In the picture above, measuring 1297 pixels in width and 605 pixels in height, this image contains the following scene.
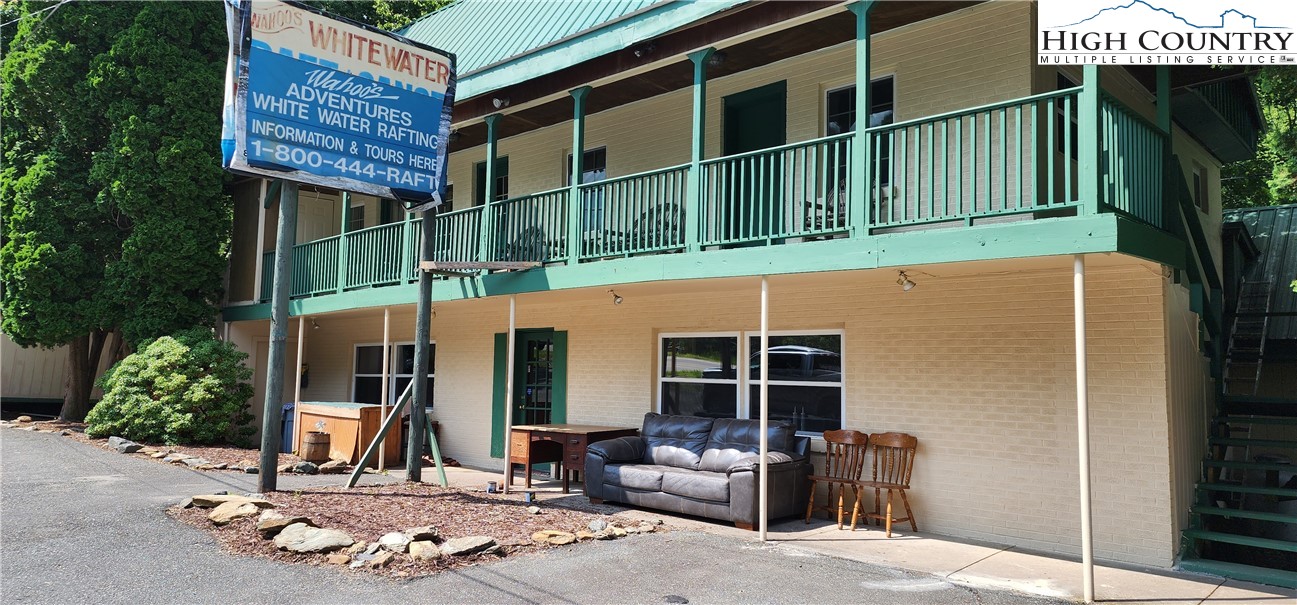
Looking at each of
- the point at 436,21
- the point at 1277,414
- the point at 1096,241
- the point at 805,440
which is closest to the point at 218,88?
the point at 436,21

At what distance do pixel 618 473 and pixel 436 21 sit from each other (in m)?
10.3

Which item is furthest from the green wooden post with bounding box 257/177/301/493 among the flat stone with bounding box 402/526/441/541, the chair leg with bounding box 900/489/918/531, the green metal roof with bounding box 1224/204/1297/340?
the green metal roof with bounding box 1224/204/1297/340

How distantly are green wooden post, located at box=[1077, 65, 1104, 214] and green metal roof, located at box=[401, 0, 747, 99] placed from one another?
11.1 ft

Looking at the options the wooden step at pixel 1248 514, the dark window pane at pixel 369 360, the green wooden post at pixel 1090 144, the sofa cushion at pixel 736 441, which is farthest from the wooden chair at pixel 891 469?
the dark window pane at pixel 369 360

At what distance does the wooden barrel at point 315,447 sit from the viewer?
12.9 meters

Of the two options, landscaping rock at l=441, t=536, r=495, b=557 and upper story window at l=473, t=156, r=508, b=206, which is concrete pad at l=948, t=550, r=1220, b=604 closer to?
landscaping rock at l=441, t=536, r=495, b=557

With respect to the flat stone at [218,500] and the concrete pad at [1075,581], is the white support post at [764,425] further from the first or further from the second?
the flat stone at [218,500]

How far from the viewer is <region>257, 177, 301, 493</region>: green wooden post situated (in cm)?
931

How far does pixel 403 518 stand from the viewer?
8.07 m

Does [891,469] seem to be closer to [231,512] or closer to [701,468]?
[701,468]

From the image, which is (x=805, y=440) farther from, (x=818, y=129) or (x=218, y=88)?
(x=218, y=88)

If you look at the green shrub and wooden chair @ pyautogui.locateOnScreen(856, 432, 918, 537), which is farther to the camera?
the green shrub

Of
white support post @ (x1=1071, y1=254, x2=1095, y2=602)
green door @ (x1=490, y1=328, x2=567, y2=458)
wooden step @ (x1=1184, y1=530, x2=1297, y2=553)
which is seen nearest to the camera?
white support post @ (x1=1071, y1=254, x2=1095, y2=602)
